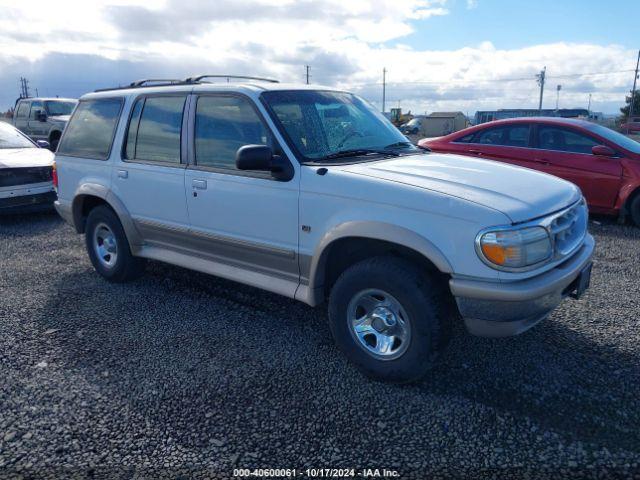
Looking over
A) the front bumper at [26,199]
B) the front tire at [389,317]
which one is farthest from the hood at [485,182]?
the front bumper at [26,199]

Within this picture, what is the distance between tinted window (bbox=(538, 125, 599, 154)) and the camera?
7562 mm

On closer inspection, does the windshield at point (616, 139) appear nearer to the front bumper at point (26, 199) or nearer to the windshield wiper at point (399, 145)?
the windshield wiper at point (399, 145)

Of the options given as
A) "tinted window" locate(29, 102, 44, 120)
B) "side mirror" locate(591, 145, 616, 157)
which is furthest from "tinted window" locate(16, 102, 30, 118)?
"side mirror" locate(591, 145, 616, 157)

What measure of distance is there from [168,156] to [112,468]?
2.64 m

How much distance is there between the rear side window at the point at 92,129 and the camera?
16.7 feet

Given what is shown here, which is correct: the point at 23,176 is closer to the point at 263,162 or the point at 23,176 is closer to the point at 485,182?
the point at 263,162

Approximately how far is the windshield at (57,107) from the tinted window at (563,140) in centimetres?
1421

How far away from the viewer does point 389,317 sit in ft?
10.9

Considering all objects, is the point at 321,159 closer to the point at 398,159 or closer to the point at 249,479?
the point at 398,159

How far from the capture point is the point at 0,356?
12.7 feet

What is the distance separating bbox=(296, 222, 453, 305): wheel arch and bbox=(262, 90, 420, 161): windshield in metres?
0.67

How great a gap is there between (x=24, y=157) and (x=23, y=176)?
2.02 feet

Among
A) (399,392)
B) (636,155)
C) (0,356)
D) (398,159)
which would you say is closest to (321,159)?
(398,159)

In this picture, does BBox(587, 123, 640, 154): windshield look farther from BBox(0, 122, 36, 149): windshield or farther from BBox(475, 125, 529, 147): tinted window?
BBox(0, 122, 36, 149): windshield
